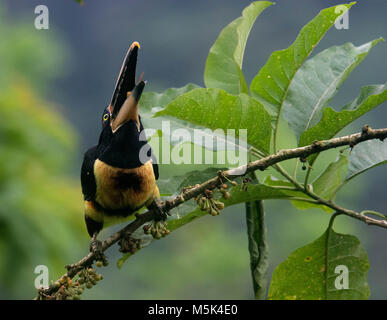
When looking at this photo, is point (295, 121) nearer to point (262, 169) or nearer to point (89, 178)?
point (262, 169)

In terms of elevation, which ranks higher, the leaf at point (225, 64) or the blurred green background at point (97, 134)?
the blurred green background at point (97, 134)

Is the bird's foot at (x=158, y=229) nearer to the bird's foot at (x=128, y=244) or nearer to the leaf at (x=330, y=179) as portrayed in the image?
the bird's foot at (x=128, y=244)

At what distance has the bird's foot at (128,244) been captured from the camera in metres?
1.41

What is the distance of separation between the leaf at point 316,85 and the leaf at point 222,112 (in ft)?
0.54

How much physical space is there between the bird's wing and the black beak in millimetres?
234

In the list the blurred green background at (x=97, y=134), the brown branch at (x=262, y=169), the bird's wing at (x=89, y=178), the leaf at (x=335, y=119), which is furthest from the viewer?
the blurred green background at (x=97, y=134)

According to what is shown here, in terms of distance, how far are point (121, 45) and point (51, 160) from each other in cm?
1945

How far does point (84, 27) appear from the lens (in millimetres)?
25281

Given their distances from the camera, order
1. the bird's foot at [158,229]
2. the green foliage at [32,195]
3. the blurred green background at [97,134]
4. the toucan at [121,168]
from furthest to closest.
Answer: the blurred green background at [97,134] < the green foliage at [32,195] < the toucan at [121,168] < the bird's foot at [158,229]

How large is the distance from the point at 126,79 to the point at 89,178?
420mm

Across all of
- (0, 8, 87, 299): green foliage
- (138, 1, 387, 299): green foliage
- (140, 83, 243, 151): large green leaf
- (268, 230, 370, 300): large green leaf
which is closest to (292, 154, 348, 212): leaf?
(138, 1, 387, 299): green foliage

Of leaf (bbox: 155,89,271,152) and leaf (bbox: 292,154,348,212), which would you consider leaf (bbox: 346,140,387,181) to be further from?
leaf (bbox: 155,89,271,152)

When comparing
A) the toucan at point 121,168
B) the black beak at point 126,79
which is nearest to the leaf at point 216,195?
the toucan at point 121,168
